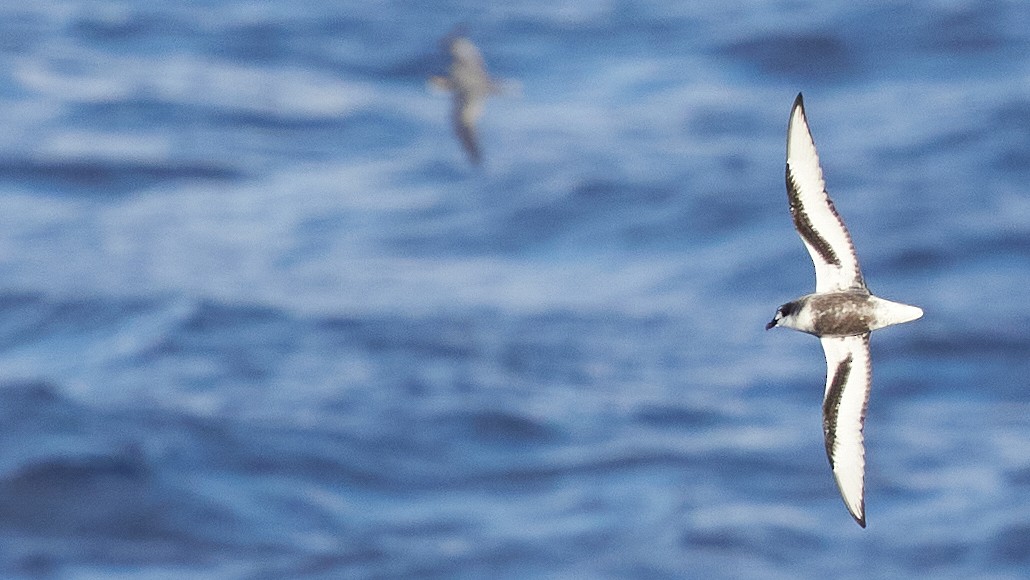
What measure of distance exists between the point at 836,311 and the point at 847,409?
0.80 metres

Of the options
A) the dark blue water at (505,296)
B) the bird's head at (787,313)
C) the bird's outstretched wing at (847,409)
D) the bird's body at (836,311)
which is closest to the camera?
the bird's body at (836,311)

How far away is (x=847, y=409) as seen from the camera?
1059 centimetres

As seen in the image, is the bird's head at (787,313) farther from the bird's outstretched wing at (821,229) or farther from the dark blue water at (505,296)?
the dark blue water at (505,296)

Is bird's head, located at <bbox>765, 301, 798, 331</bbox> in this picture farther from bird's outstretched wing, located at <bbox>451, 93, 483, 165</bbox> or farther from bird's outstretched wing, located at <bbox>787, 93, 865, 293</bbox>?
bird's outstretched wing, located at <bbox>451, 93, 483, 165</bbox>

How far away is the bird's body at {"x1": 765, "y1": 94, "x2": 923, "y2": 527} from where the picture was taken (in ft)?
32.5

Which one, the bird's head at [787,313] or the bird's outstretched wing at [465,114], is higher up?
the bird's outstretched wing at [465,114]

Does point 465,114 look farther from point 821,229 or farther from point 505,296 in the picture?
point 505,296

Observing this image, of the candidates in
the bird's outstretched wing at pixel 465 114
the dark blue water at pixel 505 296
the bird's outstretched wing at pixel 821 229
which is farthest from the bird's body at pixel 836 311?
the dark blue water at pixel 505 296

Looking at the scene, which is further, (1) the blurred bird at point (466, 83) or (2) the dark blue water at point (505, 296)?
(2) the dark blue water at point (505, 296)

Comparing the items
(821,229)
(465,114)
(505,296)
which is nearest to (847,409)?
(821,229)

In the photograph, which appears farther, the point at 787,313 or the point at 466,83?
the point at 466,83

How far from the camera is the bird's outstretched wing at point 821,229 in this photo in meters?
10.0

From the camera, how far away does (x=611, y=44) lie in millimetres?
46750

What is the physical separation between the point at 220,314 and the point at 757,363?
9883 millimetres
